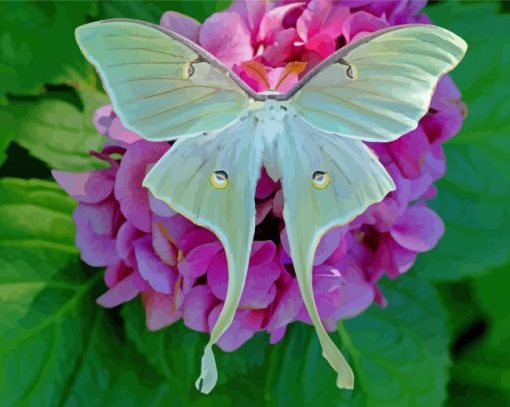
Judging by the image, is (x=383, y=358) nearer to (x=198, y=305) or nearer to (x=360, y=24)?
(x=198, y=305)

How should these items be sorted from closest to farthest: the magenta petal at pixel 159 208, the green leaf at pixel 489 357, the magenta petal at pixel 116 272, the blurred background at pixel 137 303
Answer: the magenta petal at pixel 159 208
the magenta petal at pixel 116 272
the blurred background at pixel 137 303
the green leaf at pixel 489 357

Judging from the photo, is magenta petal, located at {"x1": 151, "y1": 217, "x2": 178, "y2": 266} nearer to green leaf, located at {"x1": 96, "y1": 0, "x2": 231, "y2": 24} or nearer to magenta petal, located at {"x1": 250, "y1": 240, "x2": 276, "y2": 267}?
magenta petal, located at {"x1": 250, "y1": 240, "x2": 276, "y2": 267}

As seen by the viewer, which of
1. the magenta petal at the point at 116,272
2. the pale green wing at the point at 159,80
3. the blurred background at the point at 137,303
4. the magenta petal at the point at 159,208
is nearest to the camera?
the pale green wing at the point at 159,80

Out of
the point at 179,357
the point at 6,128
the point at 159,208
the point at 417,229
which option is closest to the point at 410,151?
the point at 417,229

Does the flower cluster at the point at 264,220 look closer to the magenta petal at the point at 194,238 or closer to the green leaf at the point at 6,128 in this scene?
the magenta petal at the point at 194,238

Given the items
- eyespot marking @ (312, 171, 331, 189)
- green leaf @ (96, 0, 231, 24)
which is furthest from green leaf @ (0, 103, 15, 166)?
eyespot marking @ (312, 171, 331, 189)

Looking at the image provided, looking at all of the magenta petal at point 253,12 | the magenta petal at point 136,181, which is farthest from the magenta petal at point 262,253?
the magenta petal at point 253,12

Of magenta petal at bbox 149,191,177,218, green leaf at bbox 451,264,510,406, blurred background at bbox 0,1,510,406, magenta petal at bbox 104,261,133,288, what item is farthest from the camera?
green leaf at bbox 451,264,510,406
